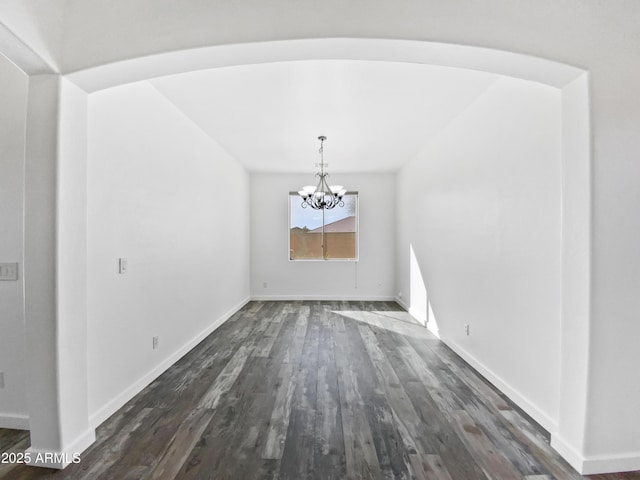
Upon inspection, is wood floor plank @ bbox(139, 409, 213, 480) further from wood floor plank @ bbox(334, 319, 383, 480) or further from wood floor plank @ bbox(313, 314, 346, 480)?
wood floor plank @ bbox(334, 319, 383, 480)

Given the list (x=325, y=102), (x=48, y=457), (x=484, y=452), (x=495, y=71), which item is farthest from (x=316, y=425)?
(x=325, y=102)

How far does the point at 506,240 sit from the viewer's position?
263cm

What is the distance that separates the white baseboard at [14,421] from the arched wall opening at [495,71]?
63 cm

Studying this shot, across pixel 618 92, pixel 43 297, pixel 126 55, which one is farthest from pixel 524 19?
pixel 43 297

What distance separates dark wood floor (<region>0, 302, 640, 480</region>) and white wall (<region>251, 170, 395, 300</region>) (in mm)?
2997

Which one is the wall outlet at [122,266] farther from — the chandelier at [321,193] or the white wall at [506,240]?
the white wall at [506,240]

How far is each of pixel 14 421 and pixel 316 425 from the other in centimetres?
207

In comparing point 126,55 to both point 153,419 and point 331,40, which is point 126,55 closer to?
point 331,40

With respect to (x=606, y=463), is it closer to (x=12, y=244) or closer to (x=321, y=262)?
(x=12, y=244)

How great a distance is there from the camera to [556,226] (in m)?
2.08

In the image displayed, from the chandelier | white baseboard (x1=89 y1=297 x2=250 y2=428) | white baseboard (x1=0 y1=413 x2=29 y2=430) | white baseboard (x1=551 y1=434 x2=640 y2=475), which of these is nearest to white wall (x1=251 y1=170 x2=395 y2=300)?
the chandelier

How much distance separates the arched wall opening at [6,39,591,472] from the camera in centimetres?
170

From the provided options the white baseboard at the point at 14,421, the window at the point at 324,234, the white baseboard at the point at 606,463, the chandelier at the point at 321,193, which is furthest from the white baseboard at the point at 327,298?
the white baseboard at the point at 606,463

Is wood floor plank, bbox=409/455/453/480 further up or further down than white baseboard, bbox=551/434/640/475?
further down
